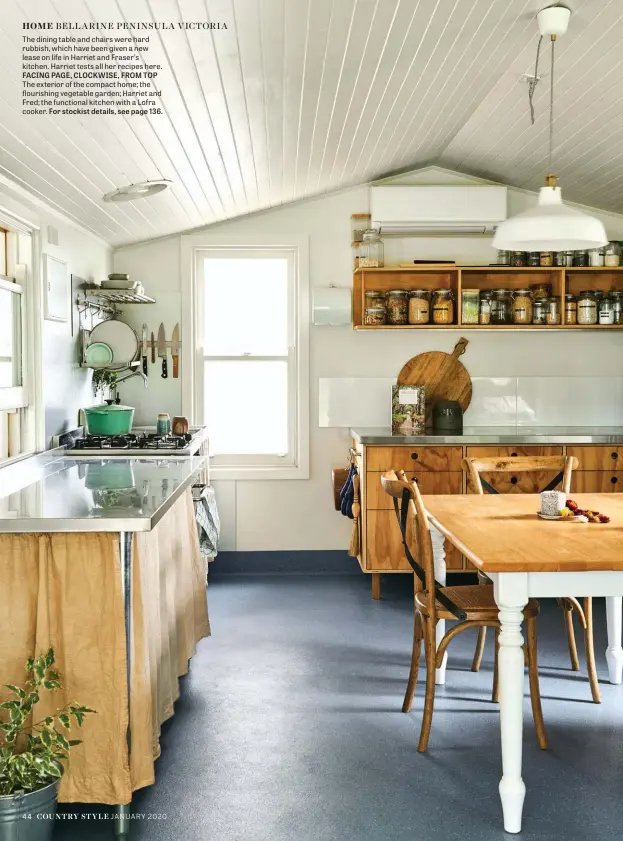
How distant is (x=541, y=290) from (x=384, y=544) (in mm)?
1959

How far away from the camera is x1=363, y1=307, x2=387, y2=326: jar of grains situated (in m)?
5.28

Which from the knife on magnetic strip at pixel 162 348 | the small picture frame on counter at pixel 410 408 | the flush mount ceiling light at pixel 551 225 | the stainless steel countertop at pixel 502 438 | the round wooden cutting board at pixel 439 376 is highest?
the flush mount ceiling light at pixel 551 225

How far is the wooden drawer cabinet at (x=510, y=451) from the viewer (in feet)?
16.0

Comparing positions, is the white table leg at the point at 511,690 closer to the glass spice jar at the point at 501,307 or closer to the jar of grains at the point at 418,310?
the jar of grains at the point at 418,310

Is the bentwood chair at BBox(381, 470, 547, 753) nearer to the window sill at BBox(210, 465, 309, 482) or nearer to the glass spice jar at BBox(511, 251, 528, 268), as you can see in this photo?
the window sill at BBox(210, 465, 309, 482)

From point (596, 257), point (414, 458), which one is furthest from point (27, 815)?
point (596, 257)

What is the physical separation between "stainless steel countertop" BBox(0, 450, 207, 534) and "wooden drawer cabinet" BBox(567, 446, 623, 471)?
2.36 metres

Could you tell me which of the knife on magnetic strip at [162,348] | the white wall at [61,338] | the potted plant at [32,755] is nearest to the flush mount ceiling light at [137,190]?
the white wall at [61,338]

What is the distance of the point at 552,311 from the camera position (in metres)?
5.27

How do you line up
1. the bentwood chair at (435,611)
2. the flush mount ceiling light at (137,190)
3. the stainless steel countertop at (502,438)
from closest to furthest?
1. the bentwood chair at (435,611)
2. the flush mount ceiling light at (137,190)
3. the stainless steel countertop at (502,438)

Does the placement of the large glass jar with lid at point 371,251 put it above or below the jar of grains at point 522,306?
above

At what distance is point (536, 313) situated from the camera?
17.4 ft

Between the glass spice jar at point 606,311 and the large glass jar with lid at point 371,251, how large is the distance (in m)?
1.43

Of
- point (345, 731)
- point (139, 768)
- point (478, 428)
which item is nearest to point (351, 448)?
point (478, 428)
